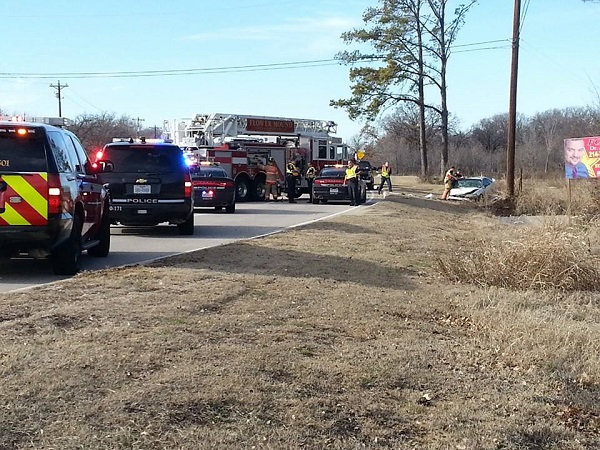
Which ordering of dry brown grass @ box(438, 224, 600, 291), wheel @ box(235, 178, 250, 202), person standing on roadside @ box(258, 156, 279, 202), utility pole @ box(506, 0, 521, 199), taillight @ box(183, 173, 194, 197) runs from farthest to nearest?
person standing on roadside @ box(258, 156, 279, 202) < wheel @ box(235, 178, 250, 202) < utility pole @ box(506, 0, 521, 199) < taillight @ box(183, 173, 194, 197) < dry brown grass @ box(438, 224, 600, 291)

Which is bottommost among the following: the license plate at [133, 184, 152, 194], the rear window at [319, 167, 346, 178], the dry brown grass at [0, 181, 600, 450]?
the dry brown grass at [0, 181, 600, 450]

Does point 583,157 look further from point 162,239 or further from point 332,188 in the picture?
point 162,239

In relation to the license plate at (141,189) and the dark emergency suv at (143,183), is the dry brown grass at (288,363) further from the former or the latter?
the license plate at (141,189)

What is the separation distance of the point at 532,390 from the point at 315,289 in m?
3.37

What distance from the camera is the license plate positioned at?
14.0 m

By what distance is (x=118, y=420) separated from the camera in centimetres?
427

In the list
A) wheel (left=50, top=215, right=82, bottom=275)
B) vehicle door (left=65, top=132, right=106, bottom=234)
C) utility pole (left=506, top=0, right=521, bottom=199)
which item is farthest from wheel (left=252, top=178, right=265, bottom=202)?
wheel (left=50, top=215, right=82, bottom=275)

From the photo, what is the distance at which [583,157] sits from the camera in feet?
72.9

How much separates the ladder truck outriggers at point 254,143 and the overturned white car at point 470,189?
6125 millimetres

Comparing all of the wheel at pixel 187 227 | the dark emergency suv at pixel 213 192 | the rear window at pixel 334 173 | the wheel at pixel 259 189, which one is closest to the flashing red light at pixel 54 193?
the wheel at pixel 187 227

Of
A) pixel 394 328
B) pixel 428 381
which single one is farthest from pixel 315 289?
pixel 428 381

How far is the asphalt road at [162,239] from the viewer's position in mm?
9227

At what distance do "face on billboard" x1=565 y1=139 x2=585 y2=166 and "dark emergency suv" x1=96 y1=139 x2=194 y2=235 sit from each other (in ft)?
44.6

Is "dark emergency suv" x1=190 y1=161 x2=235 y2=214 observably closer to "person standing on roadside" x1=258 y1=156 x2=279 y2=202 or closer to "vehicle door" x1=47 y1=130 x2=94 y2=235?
"person standing on roadside" x1=258 y1=156 x2=279 y2=202
